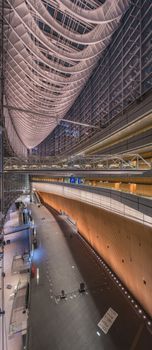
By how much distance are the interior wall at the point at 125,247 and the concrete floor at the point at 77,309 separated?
0.89 metres

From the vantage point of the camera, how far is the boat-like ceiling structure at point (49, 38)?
973 cm

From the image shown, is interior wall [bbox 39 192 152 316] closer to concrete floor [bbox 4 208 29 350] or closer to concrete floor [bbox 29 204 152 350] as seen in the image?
concrete floor [bbox 29 204 152 350]

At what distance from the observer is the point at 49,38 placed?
1249 centimetres

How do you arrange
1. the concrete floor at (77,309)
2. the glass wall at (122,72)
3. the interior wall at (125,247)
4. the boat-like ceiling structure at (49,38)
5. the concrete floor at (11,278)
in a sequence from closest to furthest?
1. the concrete floor at (77,309)
2. the concrete floor at (11,278)
3. the interior wall at (125,247)
4. the boat-like ceiling structure at (49,38)
5. the glass wall at (122,72)

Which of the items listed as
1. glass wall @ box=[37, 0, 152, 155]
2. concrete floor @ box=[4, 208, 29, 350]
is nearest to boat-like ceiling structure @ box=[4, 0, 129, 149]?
glass wall @ box=[37, 0, 152, 155]

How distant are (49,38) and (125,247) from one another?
15299 mm

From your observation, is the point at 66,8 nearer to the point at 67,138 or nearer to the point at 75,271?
the point at 75,271

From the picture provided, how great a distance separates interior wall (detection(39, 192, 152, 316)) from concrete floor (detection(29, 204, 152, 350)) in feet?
2.91

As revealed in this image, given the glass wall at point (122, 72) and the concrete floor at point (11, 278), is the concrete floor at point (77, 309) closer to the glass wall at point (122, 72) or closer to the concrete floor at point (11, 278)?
the concrete floor at point (11, 278)

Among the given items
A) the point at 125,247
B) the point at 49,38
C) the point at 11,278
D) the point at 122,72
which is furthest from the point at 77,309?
the point at 122,72

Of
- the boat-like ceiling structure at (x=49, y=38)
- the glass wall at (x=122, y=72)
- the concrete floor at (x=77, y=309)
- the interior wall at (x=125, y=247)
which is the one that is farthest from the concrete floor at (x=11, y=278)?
the glass wall at (x=122, y=72)

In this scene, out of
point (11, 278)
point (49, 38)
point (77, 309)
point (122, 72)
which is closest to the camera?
point (77, 309)

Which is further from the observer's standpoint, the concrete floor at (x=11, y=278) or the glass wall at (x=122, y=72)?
the glass wall at (x=122, y=72)

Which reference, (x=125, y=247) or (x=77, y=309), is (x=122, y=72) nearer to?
(x=125, y=247)
